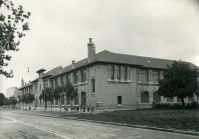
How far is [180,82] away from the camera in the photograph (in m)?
43.9

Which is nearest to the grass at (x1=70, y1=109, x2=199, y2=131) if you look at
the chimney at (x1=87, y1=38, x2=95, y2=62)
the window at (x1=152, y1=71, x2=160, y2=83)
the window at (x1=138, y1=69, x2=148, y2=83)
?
the chimney at (x1=87, y1=38, x2=95, y2=62)

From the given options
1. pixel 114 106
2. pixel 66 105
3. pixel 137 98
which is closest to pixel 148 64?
pixel 137 98

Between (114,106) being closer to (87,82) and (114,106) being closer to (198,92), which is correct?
(87,82)

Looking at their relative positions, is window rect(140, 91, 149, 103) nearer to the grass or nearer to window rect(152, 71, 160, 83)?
window rect(152, 71, 160, 83)

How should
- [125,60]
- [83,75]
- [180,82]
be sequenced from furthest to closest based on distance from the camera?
[83,75] < [125,60] < [180,82]

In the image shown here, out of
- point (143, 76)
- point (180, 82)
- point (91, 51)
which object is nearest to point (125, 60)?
point (143, 76)

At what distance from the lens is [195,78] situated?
44656 mm

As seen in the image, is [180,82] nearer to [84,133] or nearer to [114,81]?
[114,81]

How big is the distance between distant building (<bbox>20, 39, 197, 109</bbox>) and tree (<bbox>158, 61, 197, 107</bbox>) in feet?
21.4

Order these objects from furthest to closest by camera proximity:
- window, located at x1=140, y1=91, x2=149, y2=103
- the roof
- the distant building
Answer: window, located at x1=140, y1=91, x2=149, y2=103, the roof, the distant building

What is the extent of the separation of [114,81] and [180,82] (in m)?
10.1

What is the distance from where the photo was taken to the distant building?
47250mm

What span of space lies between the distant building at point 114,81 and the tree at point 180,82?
6.51m

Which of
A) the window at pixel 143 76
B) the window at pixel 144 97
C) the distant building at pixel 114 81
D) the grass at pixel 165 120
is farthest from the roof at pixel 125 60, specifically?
the grass at pixel 165 120
